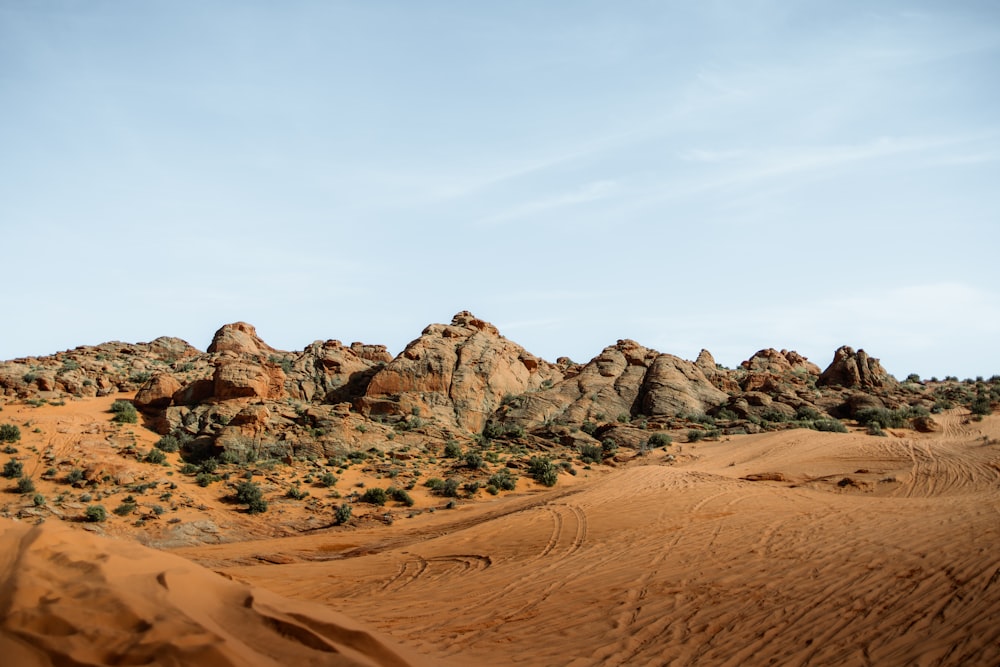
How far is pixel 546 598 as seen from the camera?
9.73 m

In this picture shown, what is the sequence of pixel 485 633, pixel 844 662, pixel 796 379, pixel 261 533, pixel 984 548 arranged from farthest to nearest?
pixel 796 379 → pixel 261 533 → pixel 984 548 → pixel 485 633 → pixel 844 662

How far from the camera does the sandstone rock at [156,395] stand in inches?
1196

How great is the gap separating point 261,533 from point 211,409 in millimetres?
11345

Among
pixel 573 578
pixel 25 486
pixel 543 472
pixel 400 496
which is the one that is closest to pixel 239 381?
pixel 25 486

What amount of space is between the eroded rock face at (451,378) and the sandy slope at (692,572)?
1518cm

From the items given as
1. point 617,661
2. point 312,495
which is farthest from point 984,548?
point 312,495

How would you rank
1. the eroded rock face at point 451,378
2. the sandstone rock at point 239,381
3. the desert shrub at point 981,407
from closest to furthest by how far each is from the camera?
the sandstone rock at point 239,381 < the desert shrub at point 981,407 < the eroded rock face at point 451,378

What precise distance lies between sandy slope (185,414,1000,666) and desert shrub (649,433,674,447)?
35.1 feet

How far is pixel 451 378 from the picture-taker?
3734 centimetres

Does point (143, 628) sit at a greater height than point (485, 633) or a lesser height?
greater

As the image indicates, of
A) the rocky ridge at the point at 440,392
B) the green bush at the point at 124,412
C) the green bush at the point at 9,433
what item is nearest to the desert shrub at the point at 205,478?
the rocky ridge at the point at 440,392

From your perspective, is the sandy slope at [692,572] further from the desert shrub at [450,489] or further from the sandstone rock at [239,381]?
the sandstone rock at [239,381]

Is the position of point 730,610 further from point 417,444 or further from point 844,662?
point 417,444

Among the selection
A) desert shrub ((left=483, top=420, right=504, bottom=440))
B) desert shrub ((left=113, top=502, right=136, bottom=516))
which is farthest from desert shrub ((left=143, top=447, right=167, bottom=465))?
desert shrub ((left=483, top=420, right=504, bottom=440))
